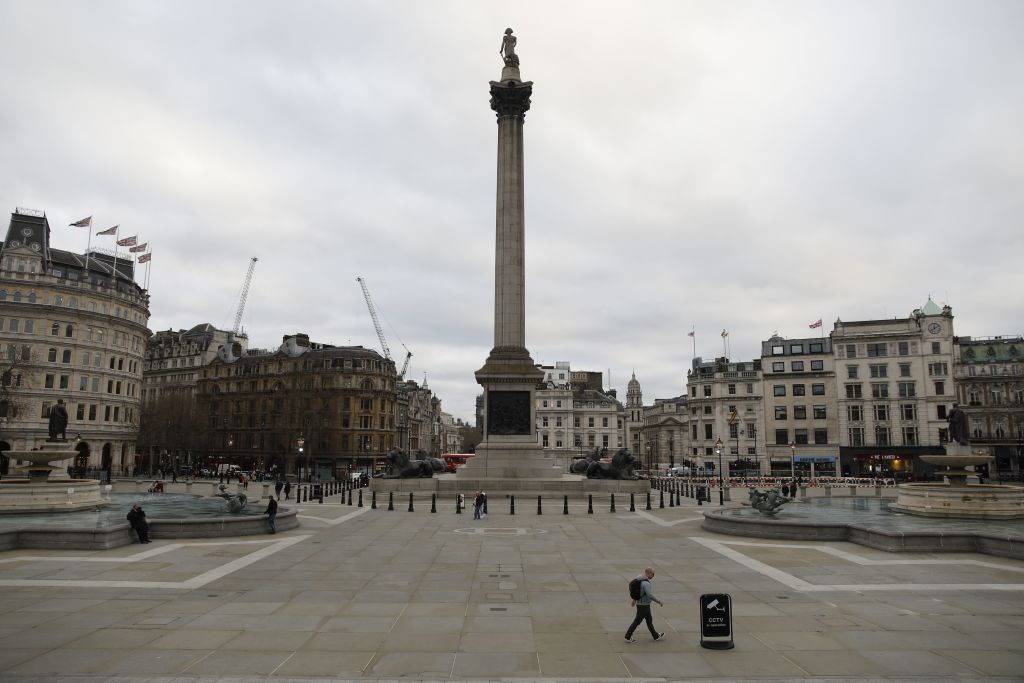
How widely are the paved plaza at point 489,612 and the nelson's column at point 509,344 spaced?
22.5 m

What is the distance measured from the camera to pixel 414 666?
990 cm

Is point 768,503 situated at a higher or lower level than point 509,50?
lower

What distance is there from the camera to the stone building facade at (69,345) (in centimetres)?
6912

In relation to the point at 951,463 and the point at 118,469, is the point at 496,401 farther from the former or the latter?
the point at 118,469

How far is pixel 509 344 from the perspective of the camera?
48.8 metres

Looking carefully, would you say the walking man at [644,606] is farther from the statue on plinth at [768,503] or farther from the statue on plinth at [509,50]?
the statue on plinth at [509,50]

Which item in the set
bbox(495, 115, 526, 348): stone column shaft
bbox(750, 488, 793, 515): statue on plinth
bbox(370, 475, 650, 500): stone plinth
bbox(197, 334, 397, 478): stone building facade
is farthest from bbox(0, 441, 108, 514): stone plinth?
bbox(197, 334, 397, 478): stone building facade

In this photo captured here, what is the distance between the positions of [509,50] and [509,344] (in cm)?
2468

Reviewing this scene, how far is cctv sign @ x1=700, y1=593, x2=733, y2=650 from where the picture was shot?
10.7 m

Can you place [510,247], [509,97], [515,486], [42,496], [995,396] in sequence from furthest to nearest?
[995,396] < [509,97] < [510,247] < [515,486] < [42,496]

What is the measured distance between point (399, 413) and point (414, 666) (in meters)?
123

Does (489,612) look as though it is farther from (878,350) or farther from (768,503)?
(878,350)

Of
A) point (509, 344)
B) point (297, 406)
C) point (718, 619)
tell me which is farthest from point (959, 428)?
point (297, 406)

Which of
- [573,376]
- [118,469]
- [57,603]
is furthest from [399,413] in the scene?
[57,603]
